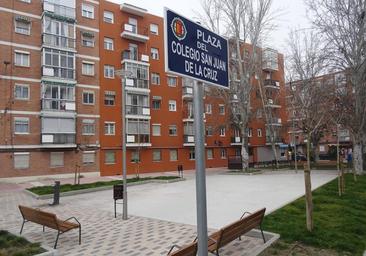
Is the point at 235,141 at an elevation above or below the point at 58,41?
below

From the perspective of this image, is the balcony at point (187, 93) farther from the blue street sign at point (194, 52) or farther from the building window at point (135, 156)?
the blue street sign at point (194, 52)

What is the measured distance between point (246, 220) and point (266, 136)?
41.3m

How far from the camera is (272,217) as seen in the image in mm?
8836

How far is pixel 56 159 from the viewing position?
26.4 m

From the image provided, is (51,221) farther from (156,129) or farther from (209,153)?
(209,153)

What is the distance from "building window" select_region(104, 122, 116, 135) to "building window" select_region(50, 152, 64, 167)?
472 cm

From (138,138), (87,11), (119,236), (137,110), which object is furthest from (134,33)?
(119,236)

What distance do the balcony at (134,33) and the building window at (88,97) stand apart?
7.15 meters

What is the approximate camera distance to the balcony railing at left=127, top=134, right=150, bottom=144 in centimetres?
3023

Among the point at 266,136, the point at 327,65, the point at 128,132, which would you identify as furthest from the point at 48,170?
the point at 266,136

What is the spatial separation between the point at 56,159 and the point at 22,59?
344 inches

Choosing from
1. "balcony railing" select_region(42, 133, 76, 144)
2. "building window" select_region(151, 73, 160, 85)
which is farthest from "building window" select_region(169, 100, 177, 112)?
"balcony railing" select_region(42, 133, 76, 144)

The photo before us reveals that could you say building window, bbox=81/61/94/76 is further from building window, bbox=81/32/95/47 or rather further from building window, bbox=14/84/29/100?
building window, bbox=14/84/29/100

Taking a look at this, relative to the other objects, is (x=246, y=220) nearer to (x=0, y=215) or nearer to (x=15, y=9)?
(x=0, y=215)
